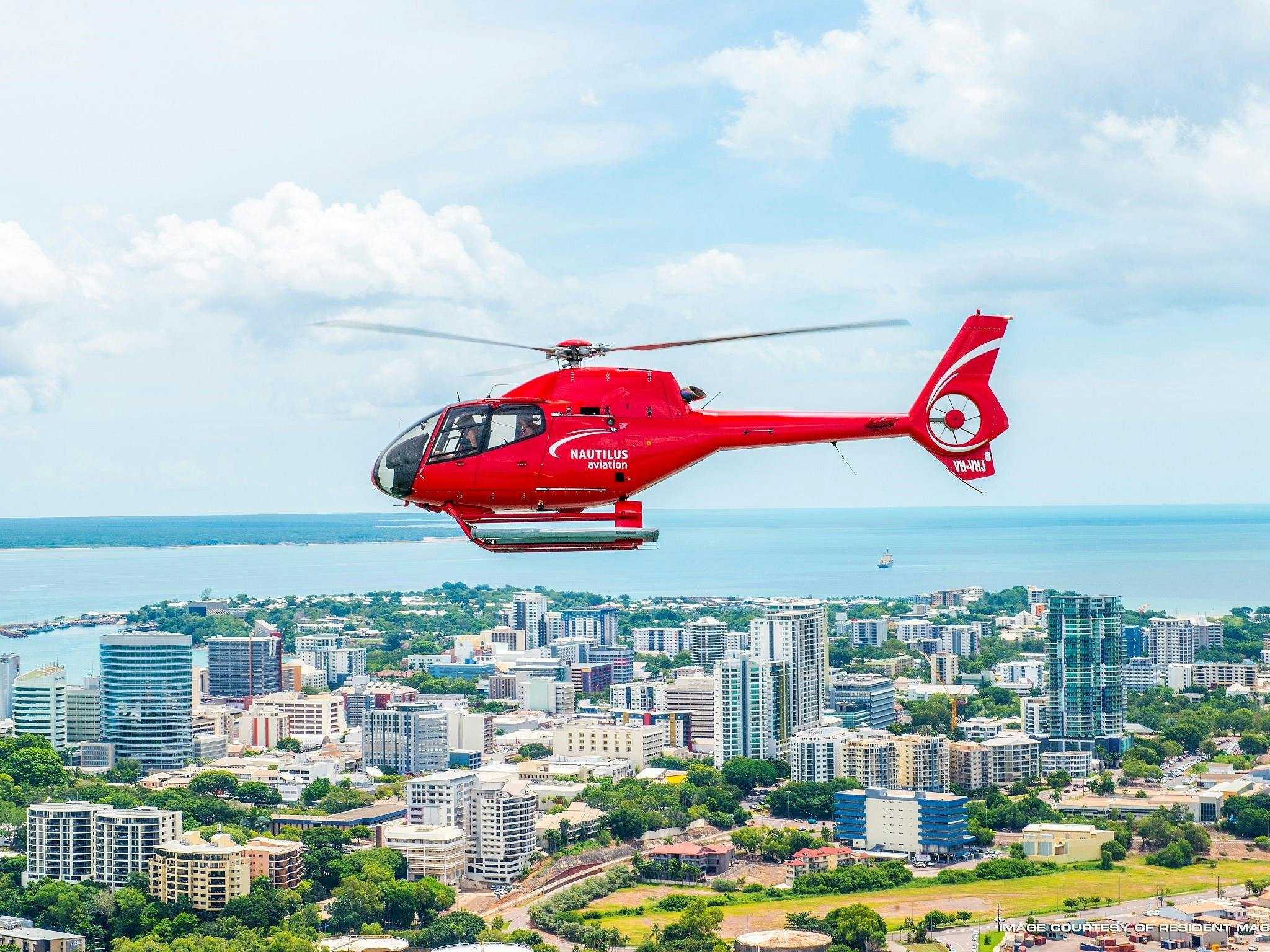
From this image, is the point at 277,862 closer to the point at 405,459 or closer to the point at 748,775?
the point at 748,775

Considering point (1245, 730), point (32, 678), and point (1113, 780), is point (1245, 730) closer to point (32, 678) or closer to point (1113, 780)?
point (1113, 780)

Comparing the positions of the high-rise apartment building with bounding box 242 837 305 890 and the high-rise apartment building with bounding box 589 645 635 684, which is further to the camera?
the high-rise apartment building with bounding box 589 645 635 684

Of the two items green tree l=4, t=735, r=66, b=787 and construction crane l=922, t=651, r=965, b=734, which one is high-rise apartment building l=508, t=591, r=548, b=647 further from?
green tree l=4, t=735, r=66, b=787

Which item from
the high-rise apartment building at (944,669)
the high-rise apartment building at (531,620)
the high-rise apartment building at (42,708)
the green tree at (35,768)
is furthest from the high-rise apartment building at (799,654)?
the high-rise apartment building at (531,620)

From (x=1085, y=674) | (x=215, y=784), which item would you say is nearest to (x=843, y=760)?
(x=1085, y=674)

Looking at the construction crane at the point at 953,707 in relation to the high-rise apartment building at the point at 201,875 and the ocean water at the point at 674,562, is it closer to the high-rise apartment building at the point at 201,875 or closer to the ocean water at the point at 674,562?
the high-rise apartment building at the point at 201,875

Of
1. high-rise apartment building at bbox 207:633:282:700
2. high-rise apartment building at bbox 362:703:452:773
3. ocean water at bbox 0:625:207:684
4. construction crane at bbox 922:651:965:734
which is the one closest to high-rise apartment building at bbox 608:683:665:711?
construction crane at bbox 922:651:965:734
